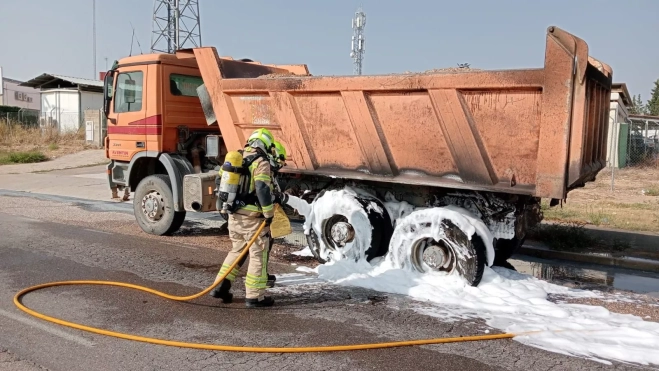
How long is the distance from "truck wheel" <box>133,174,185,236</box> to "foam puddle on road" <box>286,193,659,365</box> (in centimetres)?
286

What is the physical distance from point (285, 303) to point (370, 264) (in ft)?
5.05

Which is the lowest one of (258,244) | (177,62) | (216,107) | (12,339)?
(12,339)

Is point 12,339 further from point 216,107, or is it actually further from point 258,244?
point 216,107

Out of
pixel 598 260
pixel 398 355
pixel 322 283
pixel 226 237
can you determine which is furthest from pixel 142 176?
pixel 598 260

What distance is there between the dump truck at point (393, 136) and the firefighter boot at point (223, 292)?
1810 millimetres

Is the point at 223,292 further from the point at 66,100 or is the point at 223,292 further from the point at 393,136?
the point at 66,100

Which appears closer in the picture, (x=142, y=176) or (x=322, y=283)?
(x=322, y=283)

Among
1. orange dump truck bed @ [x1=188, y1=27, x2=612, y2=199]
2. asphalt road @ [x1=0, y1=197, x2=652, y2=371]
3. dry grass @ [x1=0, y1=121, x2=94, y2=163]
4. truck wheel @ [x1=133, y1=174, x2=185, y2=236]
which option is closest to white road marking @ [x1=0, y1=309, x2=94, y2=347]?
asphalt road @ [x1=0, y1=197, x2=652, y2=371]

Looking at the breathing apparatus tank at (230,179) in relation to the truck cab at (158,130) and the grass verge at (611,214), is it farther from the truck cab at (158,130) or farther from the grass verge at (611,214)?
the grass verge at (611,214)

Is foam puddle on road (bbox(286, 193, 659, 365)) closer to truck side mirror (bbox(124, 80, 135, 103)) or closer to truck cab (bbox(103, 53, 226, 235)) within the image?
truck cab (bbox(103, 53, 226, 235))

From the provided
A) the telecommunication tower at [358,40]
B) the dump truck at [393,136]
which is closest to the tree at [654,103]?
the telecommunication tower at [358,40]

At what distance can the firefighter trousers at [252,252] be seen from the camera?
543cm

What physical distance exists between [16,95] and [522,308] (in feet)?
196

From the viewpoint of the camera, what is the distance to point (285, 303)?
18.5 ft
